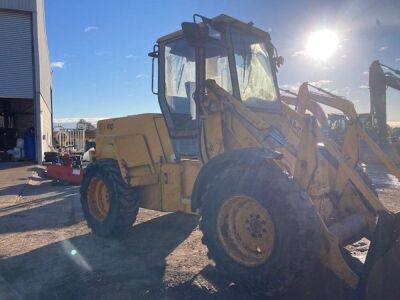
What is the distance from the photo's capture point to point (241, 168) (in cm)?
418

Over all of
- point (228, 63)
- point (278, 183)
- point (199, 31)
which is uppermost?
point (199, 31)

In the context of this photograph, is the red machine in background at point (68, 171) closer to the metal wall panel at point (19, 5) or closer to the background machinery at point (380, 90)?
the metal wall panel at point (19, 5)

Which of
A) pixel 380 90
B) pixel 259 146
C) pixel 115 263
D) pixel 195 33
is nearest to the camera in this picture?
pixel 259 146

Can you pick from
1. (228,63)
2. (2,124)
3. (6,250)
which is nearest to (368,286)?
(228,63)

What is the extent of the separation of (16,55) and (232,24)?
61.0ft

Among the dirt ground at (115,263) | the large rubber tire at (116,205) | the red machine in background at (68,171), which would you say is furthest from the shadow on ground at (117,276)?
the red machine in background at (68,171)

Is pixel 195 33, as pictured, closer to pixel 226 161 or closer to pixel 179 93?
pixel 179 93

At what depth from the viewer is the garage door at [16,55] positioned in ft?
67.7

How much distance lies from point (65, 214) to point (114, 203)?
2.59 meters

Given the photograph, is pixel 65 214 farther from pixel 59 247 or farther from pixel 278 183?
pixel 278 183

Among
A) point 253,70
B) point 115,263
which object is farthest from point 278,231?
point 253,70

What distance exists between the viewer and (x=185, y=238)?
20.3ft

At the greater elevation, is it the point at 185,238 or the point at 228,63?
the point at 228,63

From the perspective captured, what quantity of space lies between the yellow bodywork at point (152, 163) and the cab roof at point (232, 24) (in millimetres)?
1145
